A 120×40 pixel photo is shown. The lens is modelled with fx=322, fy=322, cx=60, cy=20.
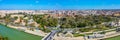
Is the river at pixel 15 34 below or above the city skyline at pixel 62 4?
below

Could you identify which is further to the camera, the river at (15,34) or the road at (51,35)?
the river at (15,34)

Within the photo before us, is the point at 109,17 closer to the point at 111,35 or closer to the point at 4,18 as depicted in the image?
the point at 111,35

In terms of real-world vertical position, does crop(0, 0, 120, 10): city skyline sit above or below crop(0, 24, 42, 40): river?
above

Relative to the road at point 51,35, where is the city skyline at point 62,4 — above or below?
above

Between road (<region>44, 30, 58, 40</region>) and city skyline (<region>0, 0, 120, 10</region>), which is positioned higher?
city skyline (<region>0, 0, 120, 10</region>)

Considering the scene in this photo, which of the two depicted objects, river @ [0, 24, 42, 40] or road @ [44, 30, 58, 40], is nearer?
road @ [44, 30, 58, 40]

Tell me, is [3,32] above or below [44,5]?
below

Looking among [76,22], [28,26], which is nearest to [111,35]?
[76,22]

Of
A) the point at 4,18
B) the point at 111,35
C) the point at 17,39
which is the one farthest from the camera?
the point at 4,18
